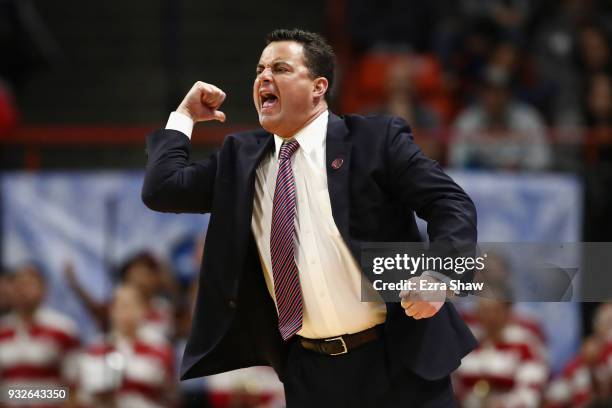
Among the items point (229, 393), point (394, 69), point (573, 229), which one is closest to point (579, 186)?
point (573, 229)

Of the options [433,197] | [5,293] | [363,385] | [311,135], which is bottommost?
[5,293]

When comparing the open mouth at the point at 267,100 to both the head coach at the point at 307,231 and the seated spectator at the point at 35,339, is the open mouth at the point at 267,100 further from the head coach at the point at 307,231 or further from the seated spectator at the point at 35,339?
the seated spectator at the point at 35,339

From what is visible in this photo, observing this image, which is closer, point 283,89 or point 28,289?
point 283,89

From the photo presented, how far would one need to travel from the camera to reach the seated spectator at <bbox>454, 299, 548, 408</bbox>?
729 centimetres

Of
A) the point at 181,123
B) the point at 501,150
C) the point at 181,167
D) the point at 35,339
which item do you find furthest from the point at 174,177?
the point at 501,150

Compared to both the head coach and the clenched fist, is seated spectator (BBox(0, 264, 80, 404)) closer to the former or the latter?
the head coach

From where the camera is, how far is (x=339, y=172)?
4.08m

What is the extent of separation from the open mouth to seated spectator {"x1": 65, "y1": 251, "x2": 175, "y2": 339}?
12.9 ft

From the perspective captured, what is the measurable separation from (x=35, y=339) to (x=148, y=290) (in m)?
0.89

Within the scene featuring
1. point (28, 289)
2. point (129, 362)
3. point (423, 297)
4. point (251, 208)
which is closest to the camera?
point (423, 297)

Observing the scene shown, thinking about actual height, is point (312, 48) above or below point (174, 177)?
above

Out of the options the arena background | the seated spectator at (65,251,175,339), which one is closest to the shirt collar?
the arena background

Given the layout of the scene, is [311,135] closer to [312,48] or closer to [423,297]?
[312,48]

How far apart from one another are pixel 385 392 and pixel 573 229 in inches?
179
